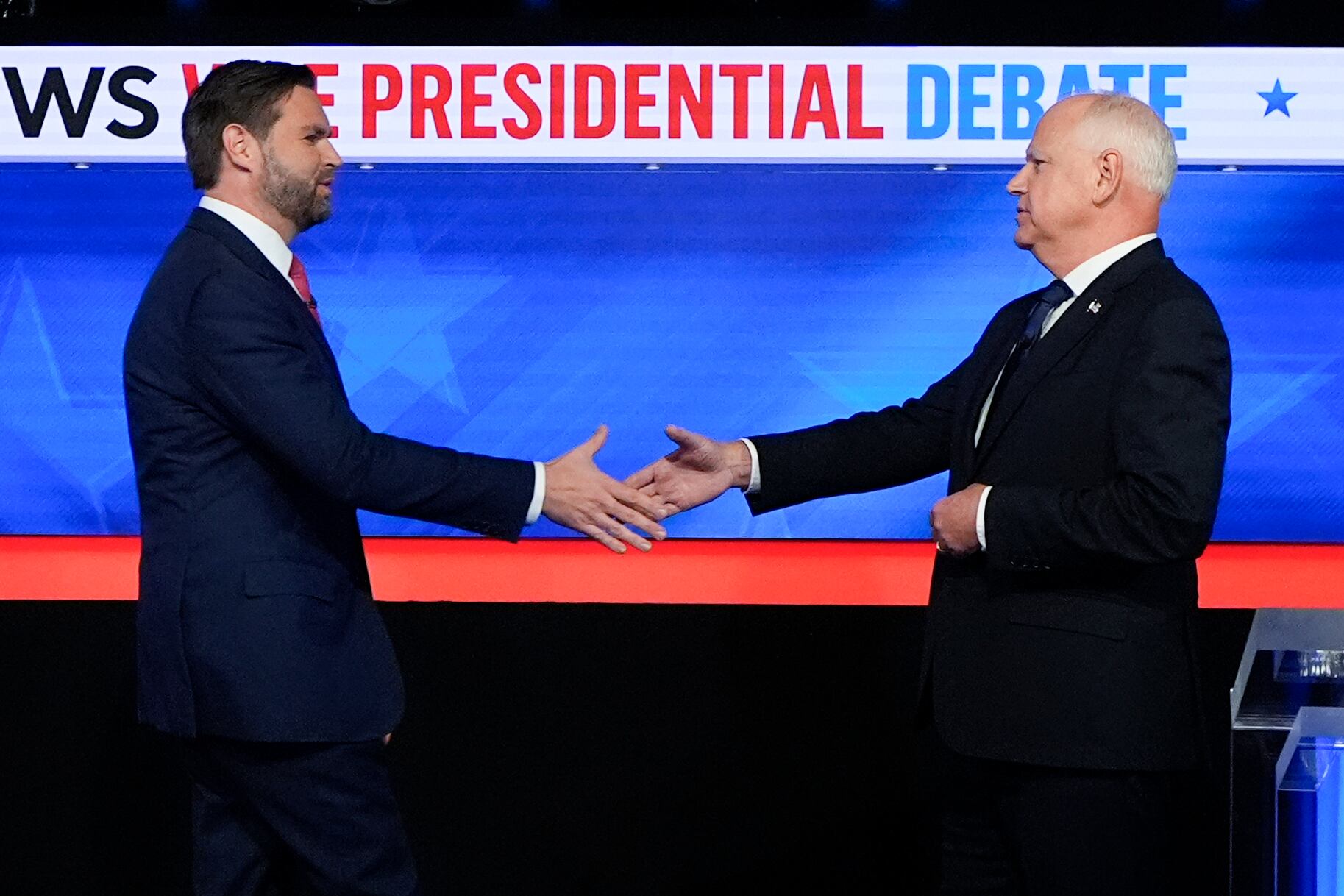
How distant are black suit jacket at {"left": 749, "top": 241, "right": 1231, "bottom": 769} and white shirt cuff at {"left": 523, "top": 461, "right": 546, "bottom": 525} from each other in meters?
0.55

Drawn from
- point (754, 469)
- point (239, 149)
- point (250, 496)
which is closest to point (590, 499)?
point (754, 469)

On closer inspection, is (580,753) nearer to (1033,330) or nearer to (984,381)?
(984,381)

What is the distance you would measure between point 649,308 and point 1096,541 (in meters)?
2.26

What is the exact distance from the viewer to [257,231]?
2.19m

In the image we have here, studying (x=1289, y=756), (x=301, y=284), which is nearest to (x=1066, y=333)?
(x=1289, y=756)

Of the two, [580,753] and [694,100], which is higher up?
[694,100]

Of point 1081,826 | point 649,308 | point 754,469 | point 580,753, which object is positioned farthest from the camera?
point 649,308

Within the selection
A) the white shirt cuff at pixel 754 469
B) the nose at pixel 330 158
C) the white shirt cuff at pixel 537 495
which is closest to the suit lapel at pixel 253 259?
the nose at pixel 330 158

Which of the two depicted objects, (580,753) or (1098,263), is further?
(580,753)

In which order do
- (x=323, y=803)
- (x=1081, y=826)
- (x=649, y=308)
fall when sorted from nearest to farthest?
(x=1081, y=826) → (x=323, y=803) → (x=649, y=308)

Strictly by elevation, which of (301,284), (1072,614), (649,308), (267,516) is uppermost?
(649,308)

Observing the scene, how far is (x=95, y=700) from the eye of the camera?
10.2ft

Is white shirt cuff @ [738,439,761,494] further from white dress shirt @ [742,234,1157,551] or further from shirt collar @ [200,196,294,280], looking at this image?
shirt collar @ [200,196,294,280]
